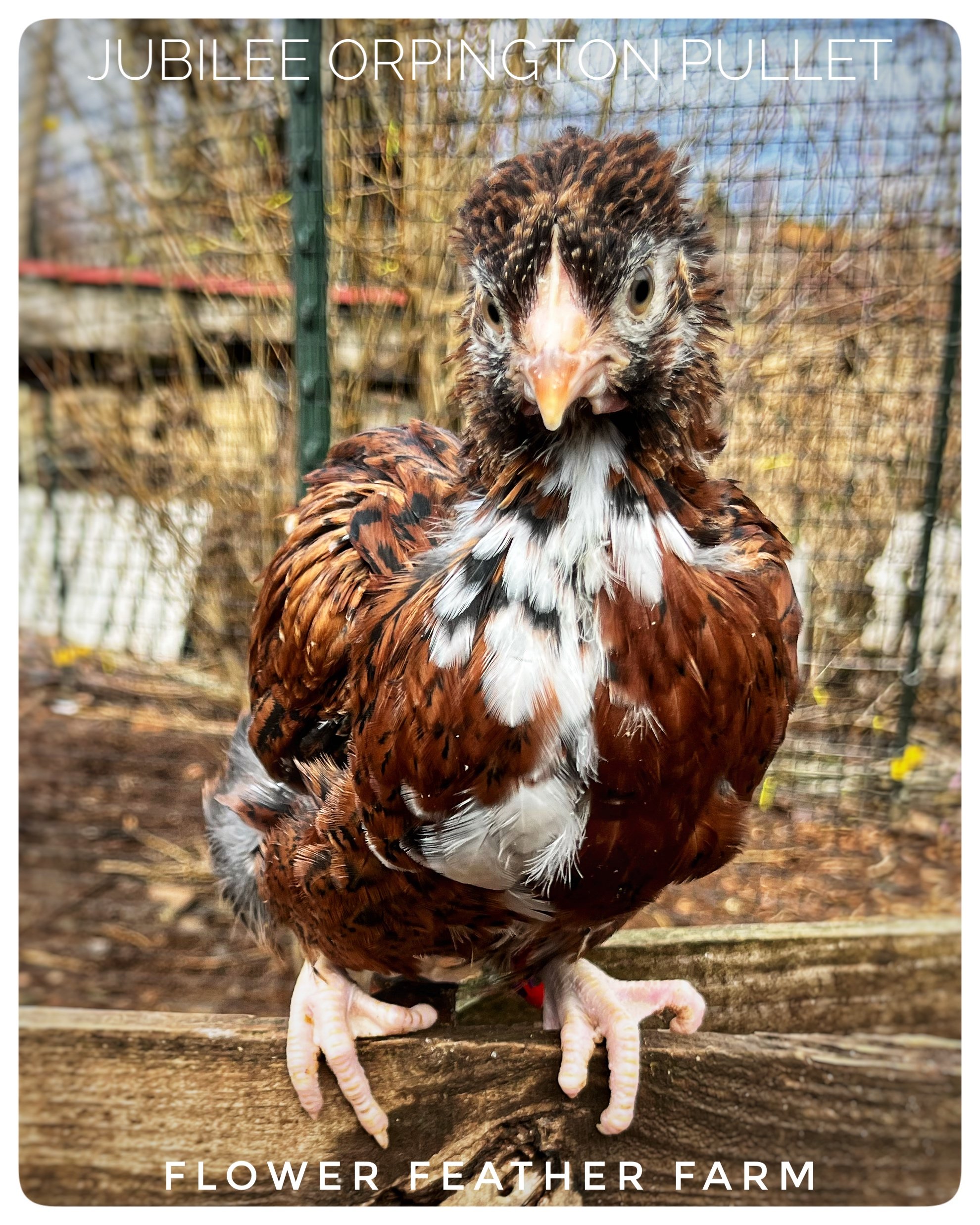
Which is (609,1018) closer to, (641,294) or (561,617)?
(561,617)

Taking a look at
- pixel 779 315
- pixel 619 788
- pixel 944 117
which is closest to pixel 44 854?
pixel 619 788

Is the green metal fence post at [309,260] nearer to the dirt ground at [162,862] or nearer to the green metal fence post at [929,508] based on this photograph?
the dirt ground at [162,862]

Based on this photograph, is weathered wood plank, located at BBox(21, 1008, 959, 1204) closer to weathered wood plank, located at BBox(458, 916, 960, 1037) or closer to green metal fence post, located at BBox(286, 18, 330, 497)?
weathered wood plank, located at BBox(458, 916, 960, 1037)

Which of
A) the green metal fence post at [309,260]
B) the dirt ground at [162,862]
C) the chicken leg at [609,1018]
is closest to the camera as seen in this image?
the chicken leg at [609,1018]

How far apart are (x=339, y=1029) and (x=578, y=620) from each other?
0.65 metres

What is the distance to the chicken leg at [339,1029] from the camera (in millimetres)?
1104

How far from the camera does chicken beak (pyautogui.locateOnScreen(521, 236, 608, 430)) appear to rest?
69 centimetres

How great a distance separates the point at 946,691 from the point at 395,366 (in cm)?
120

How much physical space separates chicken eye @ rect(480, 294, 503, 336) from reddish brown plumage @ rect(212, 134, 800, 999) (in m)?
0.01

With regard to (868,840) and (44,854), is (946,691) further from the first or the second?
(44,854)

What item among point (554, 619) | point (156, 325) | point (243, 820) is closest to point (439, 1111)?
point (243, 820)

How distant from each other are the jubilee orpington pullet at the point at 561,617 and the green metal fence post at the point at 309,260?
62cm

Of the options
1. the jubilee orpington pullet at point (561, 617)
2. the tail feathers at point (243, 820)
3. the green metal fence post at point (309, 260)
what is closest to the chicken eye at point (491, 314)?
the jubilee orpington pullet at point (561, 617)

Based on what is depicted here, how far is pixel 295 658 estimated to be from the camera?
101 centimetres
